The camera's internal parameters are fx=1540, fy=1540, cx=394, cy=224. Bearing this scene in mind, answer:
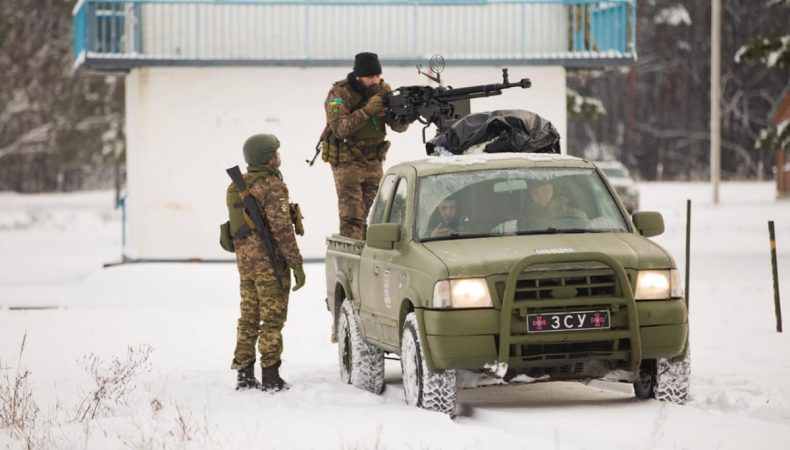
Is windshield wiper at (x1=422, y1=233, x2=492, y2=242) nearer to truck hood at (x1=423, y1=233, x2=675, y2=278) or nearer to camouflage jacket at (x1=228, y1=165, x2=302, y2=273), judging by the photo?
truck hood at (x1=423, y1=233, x2=675, y2=278)

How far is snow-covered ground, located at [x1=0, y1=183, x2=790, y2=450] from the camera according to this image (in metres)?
8.68

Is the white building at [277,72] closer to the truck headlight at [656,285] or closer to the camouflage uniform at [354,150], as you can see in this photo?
the camouflage uniform at [354,150]

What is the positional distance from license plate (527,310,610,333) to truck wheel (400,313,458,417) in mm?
623

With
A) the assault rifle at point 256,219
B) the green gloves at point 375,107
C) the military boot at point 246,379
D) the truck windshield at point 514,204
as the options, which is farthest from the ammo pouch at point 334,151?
the truck windshield at point 514,204

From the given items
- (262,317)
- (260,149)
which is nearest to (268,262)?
(262,317)

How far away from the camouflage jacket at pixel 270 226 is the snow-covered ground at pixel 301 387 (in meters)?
1.00

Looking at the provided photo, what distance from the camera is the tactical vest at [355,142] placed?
13.6 m

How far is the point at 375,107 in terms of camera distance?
13.3 meters

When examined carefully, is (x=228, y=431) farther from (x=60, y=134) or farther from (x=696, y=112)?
(x=696, y=112)

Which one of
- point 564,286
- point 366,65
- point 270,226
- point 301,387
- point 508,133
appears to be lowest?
point 301,387

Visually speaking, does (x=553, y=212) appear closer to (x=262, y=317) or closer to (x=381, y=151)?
(x=262, y=317)

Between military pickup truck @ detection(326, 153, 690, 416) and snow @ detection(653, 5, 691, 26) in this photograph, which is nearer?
military pickup truck @ detection(326, 153, 690, 416)

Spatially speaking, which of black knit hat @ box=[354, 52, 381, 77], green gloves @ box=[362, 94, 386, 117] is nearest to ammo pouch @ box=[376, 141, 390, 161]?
green gloves @ box=[362, 94, 386, 117]

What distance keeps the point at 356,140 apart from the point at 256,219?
2457 mm
